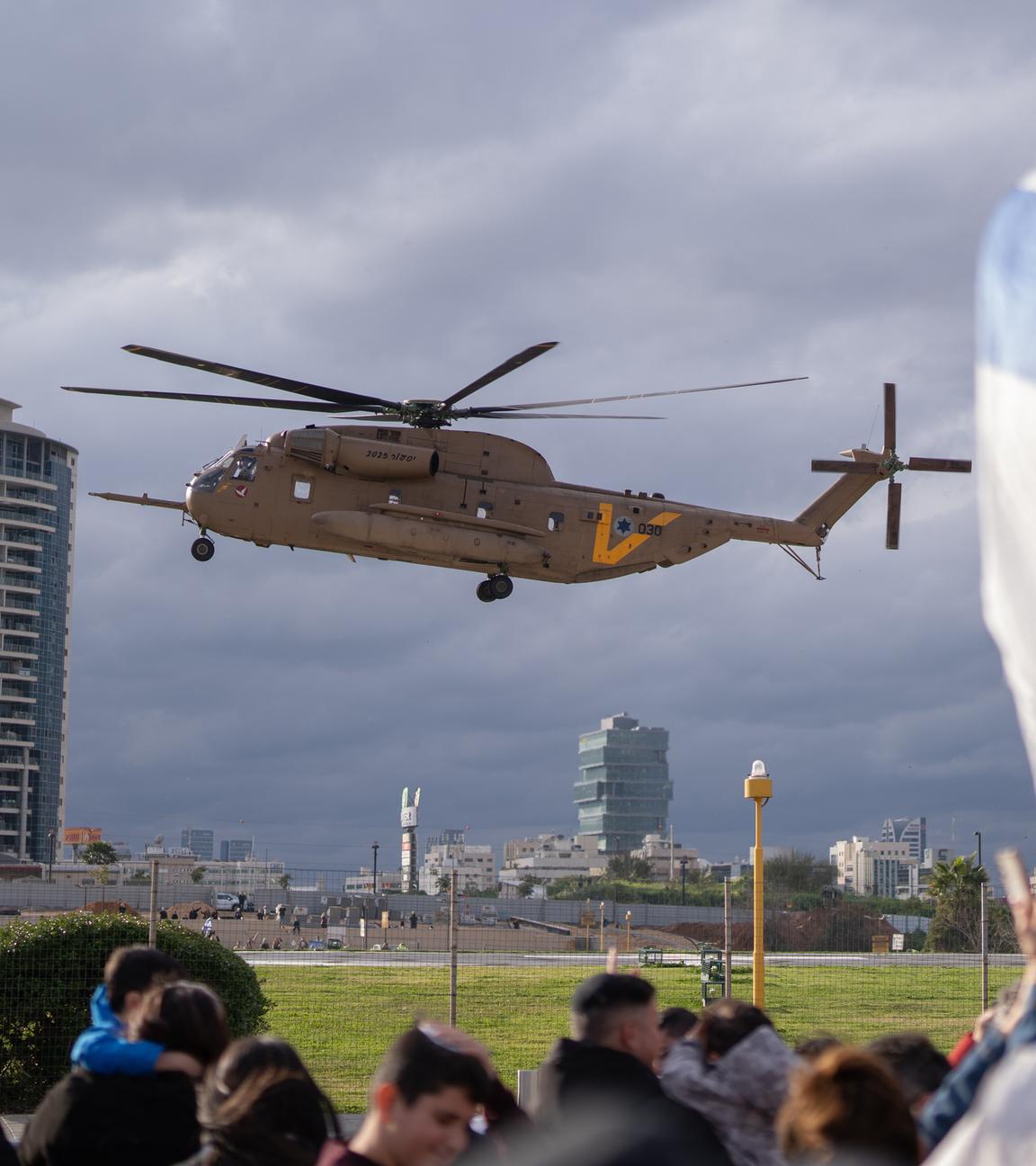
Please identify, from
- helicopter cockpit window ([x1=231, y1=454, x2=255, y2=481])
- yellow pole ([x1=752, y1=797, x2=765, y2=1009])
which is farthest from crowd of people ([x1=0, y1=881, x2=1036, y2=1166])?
helicopter cockpit window ([x1=231, y1=454, x2=255, y2=481])

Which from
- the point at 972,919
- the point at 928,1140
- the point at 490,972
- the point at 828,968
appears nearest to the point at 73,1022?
the point at 928,1140

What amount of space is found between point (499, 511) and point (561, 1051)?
18.9m

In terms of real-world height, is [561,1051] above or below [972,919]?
above

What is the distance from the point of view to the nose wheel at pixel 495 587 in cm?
2434

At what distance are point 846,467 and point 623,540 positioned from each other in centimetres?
556

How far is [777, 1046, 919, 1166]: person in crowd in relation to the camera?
3.33 meters

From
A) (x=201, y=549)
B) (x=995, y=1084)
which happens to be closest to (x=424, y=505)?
(x=201, y=549)

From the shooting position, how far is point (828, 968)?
29719 millimetres

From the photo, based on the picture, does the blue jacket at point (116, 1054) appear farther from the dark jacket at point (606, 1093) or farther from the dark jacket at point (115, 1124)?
the dark jacket at point (606, 1093)

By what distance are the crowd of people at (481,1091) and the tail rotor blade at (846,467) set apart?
22.4 m

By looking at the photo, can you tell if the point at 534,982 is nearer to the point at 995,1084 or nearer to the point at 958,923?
the point at 958,923

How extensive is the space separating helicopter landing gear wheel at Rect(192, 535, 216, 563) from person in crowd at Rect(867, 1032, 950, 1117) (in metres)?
20.3

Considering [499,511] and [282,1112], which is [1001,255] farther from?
[499,511]

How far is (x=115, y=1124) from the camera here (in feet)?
15.7
